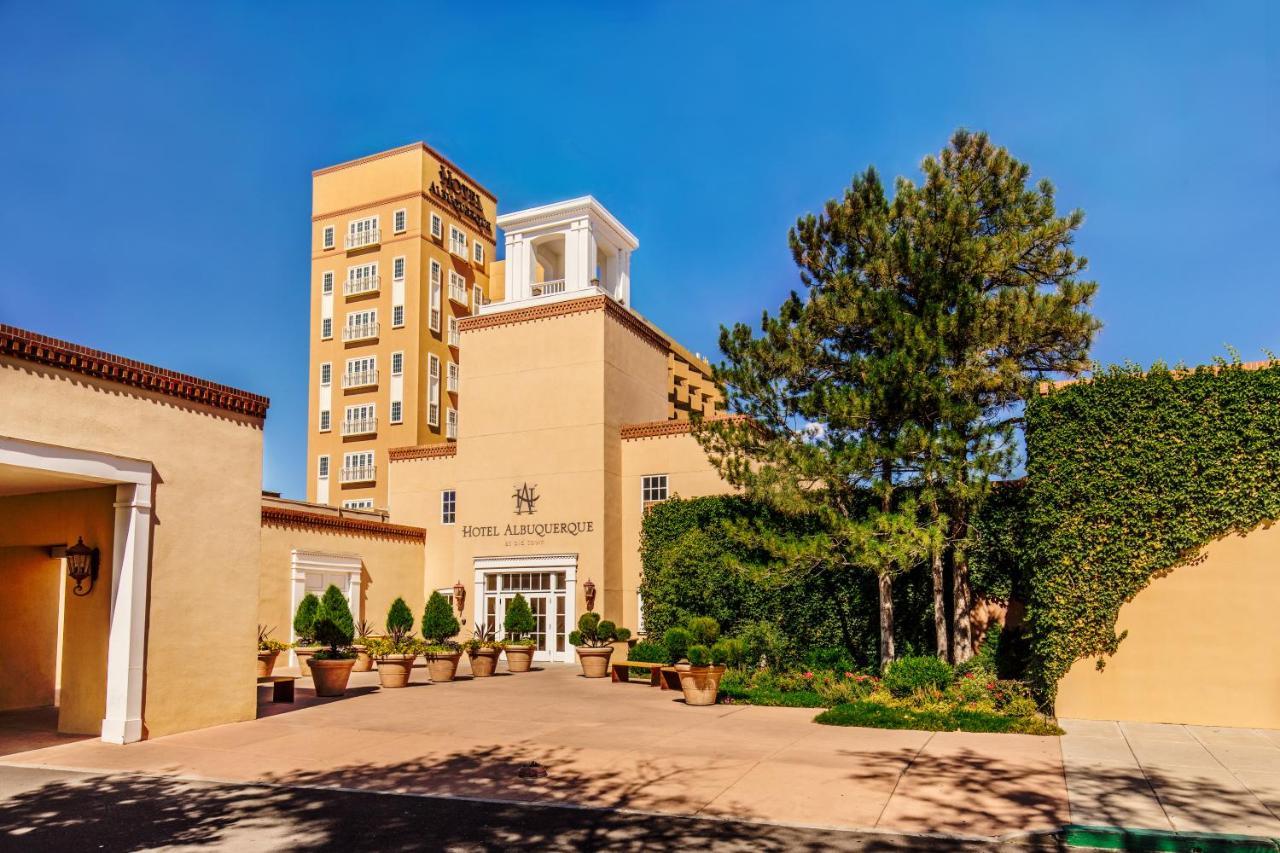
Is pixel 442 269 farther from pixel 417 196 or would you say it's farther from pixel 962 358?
pixel 962 358

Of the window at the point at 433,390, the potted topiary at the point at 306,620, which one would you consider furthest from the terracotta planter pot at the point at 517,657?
the window at the point at 433,390

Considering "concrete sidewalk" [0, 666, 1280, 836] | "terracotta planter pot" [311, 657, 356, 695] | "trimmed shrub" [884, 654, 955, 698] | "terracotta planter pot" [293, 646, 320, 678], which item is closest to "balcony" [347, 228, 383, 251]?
"terracotta planter pot" [293, 646, 320, 678]

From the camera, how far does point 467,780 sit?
10.3 metres

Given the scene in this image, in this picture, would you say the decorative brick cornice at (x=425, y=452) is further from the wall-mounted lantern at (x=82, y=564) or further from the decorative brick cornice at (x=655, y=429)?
the wall-mounted lantern at (x=82, y=564)

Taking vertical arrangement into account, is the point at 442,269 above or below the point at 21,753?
above

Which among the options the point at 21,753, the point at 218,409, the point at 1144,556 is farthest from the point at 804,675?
the point at 21,753

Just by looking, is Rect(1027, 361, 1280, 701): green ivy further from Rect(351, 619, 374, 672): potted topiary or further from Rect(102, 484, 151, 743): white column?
Rect(351, 619, 374, 672): potted topiary

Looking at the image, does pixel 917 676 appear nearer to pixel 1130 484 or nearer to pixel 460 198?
pixel 1130 484

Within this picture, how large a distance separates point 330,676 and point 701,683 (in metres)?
6.56

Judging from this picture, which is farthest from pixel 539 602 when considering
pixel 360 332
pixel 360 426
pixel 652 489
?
pixel 360 332

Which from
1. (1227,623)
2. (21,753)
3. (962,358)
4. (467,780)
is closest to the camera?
(467,780)

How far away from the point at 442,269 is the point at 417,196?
138 inches

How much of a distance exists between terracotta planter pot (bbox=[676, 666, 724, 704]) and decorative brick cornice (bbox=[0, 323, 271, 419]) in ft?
26.6

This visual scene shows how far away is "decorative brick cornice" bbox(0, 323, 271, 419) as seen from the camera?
460 inches
